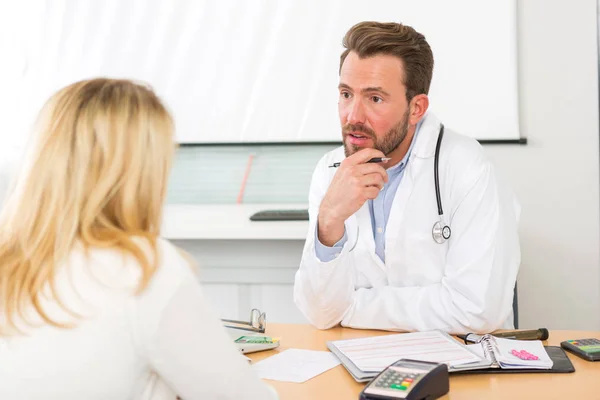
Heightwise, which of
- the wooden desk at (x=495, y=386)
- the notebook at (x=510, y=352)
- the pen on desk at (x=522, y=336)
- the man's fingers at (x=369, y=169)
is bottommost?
the pen on desk at (x=522, y=336)

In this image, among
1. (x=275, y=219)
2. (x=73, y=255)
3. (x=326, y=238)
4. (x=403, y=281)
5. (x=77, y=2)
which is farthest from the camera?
(x=77, y=2)

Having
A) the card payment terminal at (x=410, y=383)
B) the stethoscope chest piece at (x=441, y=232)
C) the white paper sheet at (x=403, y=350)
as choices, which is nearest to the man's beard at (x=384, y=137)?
the stethoscope chest piece at (x=441, y=232)

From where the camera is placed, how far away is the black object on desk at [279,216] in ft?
9.09

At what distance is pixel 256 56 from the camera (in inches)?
120

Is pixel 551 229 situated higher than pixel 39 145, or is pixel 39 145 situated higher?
pixel 39 145

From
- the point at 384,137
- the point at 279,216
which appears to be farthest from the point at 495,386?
the point at 279,216

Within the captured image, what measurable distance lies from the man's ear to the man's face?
0.17 ft

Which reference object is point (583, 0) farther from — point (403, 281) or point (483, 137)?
point (403, 281)

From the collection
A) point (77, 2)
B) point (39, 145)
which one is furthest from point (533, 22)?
point (39, 145)

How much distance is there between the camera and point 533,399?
122 cm

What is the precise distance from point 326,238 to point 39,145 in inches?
38.1

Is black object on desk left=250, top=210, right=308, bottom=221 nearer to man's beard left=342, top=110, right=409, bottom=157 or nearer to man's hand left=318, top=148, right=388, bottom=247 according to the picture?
man's beard left=342, top=110, right=409, bottom=157

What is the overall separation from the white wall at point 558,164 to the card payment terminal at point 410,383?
182 cm

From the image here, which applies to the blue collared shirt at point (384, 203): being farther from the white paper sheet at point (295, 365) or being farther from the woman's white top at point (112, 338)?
the woman's white top at point (112, 338)
